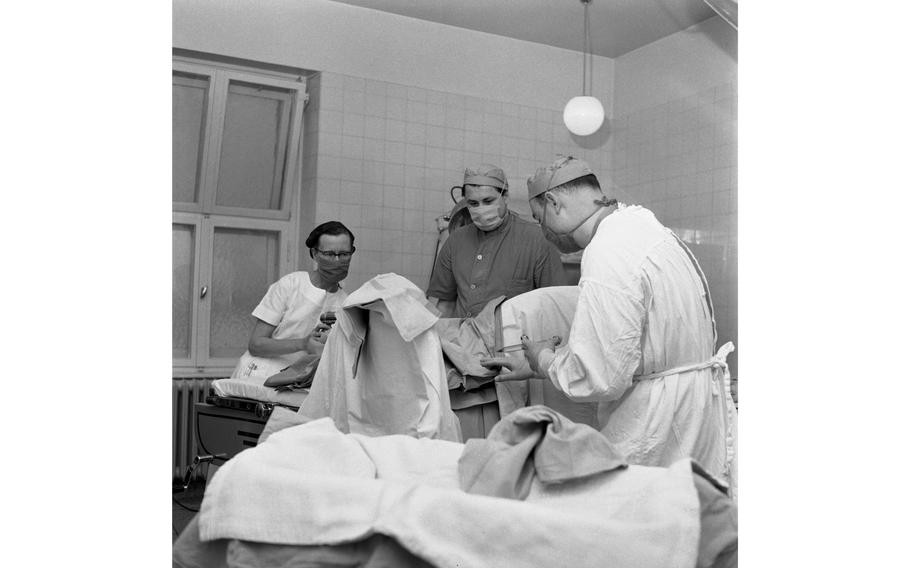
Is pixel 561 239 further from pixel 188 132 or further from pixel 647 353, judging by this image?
pixel 188 132

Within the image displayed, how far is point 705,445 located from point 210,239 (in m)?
0.79

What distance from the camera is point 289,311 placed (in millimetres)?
1480

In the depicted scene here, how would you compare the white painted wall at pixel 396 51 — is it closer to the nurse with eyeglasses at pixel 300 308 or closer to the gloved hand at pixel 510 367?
the nurse with eyeglasses at pixel 300 308

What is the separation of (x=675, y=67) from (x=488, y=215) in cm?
49

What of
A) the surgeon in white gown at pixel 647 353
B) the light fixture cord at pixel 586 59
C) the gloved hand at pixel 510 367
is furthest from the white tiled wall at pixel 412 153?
the surgeon in white gown at pixel 647 353

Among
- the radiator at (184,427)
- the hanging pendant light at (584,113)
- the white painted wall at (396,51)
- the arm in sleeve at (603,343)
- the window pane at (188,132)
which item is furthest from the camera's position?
the hanging pendant light at (584,113)

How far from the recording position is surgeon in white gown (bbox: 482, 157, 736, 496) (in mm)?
1207

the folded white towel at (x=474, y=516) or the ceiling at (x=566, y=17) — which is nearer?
the folded white towel at (x=474, y=516)

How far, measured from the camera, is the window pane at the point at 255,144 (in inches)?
54.1

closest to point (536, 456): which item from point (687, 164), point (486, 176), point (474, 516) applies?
point (474, 516)

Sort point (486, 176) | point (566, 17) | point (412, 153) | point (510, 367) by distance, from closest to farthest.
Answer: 1. point (510, 367)
2. point (566, 17)
3. point (486, 176)
4. point (412, 153)

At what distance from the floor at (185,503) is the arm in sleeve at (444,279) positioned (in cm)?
85

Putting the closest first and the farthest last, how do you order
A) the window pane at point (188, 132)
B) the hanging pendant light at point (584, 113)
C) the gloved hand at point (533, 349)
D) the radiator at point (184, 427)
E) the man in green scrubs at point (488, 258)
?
the radiator at point (184, 427) → the window pane at point (188, 132) → the gloved hand at point (533, 349) → the man in green scrubs at point (488, 258) → the hanging pendant light at point (584, 113)
